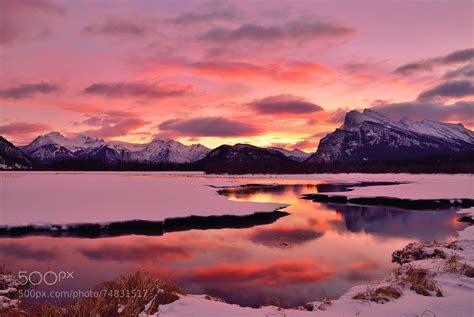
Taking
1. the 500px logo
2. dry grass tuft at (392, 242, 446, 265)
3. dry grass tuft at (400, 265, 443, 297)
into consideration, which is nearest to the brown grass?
the 500px logo

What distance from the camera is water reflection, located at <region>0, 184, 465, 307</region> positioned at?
13234mm

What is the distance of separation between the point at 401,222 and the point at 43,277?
24247 mm

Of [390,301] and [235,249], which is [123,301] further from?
[235,249]

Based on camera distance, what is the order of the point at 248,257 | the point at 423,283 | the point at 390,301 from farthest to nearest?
1. the point at 248,257
2. the point at 423,283
3. the point at 390,301

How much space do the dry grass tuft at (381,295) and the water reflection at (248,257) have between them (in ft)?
9.13

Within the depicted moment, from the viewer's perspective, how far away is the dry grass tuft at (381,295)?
8.91 m

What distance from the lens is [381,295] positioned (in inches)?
357

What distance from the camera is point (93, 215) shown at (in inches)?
1002

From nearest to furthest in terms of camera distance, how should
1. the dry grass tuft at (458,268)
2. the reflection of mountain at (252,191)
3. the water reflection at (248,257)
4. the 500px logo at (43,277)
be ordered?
the dry grass tuft at (458,268), the 500px logo at (43,277), the water reflection at (248,257), the reflection of mountain at (252,191)

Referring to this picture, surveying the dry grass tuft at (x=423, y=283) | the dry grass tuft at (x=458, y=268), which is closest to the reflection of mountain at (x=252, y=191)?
the dry grass tuft at (x=458, y=268)

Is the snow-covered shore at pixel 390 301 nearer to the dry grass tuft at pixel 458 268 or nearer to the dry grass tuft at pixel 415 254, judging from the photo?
the dry grass tuft at pixel 458 268

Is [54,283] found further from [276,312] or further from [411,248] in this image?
[411,248]

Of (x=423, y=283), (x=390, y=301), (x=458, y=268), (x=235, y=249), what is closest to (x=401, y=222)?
(x=235, y=249)

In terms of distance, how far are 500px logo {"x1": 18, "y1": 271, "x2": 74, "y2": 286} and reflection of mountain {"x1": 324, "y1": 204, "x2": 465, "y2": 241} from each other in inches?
708
